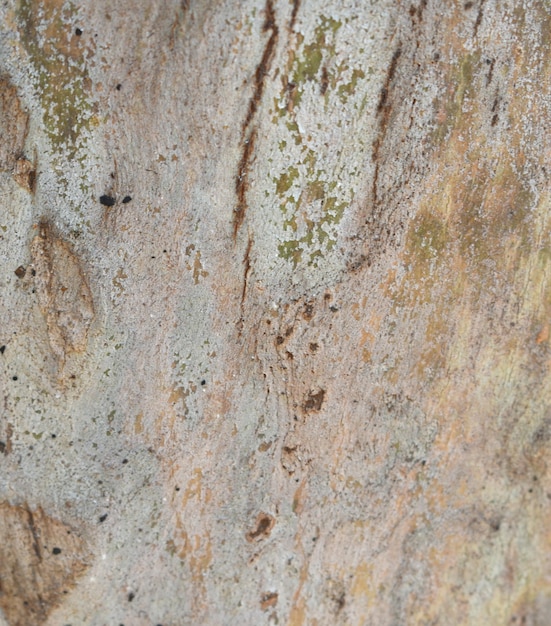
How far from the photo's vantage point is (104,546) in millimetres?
2090

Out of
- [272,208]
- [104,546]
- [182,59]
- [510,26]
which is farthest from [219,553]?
[510,26]

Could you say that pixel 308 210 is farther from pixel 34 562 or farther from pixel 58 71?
pixel 34 562

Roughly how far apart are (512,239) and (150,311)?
1304 mm

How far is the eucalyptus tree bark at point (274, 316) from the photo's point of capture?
2.02 m

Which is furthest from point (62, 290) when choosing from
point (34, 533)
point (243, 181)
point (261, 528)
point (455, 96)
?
point (455, 96)

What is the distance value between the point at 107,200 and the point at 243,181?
1.57 ft

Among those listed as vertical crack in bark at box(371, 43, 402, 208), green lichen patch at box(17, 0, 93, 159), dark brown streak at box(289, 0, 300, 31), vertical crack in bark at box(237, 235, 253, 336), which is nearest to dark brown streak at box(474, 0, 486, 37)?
vertical crack in bark at box(371, 43, 402, 208)

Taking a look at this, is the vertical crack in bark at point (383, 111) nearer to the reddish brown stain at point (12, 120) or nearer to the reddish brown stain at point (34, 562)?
the reddish brown stain at point (12, 120)

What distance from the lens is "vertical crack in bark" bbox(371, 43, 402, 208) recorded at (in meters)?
2.01

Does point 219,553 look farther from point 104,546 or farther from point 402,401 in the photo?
point 402,401

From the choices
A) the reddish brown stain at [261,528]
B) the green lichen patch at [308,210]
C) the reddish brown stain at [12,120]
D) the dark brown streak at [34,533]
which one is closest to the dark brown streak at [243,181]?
the green lichen patch at [308,210]

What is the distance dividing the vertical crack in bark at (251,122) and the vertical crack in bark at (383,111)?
402mm

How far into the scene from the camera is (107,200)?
80.6 inches

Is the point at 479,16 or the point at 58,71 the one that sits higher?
the point at 479,16
